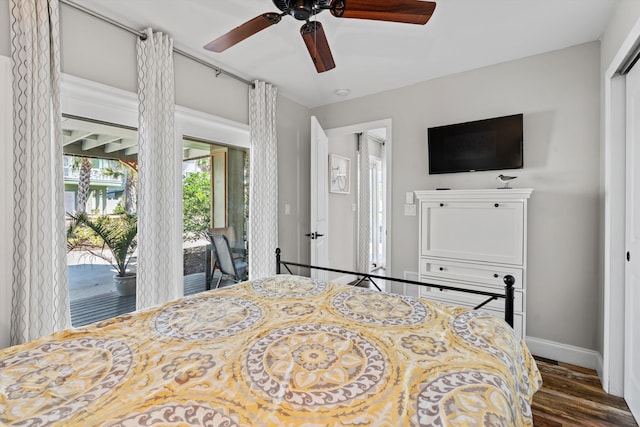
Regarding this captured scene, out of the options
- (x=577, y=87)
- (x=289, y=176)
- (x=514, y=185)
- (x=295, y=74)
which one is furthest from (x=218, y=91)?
(x=577, y=87)


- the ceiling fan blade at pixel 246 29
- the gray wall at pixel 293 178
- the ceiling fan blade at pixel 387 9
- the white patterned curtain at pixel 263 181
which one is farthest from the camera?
the gray wall at pixel 293 178

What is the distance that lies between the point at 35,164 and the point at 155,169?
66 centimetres

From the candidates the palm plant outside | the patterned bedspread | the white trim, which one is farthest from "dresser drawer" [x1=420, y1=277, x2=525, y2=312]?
the palm plant outside

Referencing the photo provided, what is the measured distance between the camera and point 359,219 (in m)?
4.97

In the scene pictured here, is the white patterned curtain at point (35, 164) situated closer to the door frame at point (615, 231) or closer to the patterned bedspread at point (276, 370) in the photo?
the patterned bedspread at point (276, 370)

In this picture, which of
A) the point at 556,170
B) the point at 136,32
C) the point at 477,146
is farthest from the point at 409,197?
the point at 136,32

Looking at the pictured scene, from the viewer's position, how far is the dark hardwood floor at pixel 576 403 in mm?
1742

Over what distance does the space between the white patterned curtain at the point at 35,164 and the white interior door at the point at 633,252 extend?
332cm

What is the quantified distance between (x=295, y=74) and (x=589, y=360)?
343cm

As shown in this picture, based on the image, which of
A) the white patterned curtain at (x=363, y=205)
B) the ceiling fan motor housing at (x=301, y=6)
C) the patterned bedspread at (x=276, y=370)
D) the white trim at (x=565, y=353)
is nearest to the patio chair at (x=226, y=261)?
the patterned bedspread at (x=276, y=370)

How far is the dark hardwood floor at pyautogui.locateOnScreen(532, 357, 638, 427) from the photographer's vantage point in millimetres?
1742

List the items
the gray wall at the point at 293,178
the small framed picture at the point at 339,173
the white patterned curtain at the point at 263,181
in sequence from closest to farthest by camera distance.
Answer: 1. the white patterned curtain at the point at 263,181
2. the gray wall at the point at 293,178
3. the small framed picture at the point at 339,173

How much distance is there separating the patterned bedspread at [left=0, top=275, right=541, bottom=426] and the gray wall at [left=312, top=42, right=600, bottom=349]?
1558 mm

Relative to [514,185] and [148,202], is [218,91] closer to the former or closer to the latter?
[148,202]
